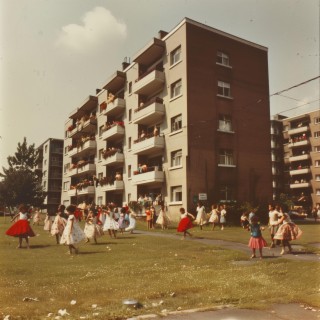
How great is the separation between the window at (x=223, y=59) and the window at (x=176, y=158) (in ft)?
30.7

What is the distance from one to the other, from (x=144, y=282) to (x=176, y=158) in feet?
81.5

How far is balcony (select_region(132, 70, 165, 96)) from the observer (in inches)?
1436

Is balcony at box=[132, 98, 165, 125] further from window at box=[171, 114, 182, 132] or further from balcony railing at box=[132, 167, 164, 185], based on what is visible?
balcony railing at box=[132, 167, 164, 185]

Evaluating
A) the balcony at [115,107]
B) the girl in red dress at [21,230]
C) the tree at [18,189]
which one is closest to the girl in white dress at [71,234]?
the girl in red dress at [21,230]

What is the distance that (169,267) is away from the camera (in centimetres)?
1199

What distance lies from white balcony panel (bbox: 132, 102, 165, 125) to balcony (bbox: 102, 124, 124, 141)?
17.1 ft

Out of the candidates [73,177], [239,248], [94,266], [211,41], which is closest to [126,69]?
[211,41]

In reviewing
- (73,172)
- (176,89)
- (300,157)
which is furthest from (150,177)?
(300,157)

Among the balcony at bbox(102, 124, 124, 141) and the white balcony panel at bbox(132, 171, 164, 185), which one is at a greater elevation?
the balcony at bbox(102, 124, 124, 141)

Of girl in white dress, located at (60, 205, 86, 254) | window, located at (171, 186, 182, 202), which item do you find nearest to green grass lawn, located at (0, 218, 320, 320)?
girl in white dress, located at (60, 205, 86, 254)

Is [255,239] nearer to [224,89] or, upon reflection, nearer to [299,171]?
Result: [224,89]

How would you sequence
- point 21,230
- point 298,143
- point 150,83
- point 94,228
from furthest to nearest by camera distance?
point 298,143, point 150,83, point 94,228, point 21,230

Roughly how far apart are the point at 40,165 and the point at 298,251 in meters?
83.7

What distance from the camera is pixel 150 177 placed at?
116ft
